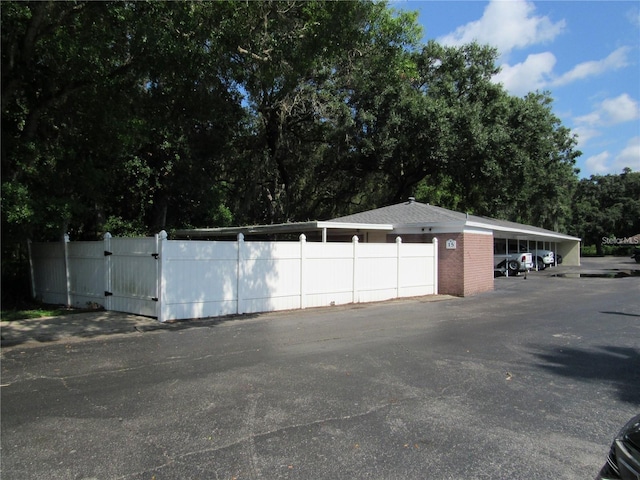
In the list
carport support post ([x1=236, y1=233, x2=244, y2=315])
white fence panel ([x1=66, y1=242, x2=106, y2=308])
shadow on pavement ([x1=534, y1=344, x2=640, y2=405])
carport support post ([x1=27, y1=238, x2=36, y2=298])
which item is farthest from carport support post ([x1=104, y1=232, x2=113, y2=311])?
shadow on pavement ([x1=534, y1=344, x2=640, y2=405])

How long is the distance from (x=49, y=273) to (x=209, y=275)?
6.18 meters

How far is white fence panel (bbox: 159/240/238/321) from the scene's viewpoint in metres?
10.2

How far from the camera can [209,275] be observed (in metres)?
10.8

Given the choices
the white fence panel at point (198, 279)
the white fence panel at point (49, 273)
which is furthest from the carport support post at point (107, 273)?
the white fence panel at point (198, 279)

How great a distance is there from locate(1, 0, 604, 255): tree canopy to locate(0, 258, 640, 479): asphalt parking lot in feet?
18.7

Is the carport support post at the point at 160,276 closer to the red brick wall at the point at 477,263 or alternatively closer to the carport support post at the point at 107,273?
the carport support post at the point at 107,273

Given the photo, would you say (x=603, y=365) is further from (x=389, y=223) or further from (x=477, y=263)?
(x=389, y=223)

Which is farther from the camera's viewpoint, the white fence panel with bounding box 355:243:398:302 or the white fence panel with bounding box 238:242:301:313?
the white fence panel with bounding box 355:243:398:302

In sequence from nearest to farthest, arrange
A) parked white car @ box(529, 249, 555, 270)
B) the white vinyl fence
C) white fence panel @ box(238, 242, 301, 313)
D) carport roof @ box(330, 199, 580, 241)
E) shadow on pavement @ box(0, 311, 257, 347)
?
shadow on pavement @ box(0, 311, 257, 347)
the white vinyl fence
white fence panel @ box(238, 242, 301, 313)
carport roof @ box(330, 199, 580, 241)
parked white car @ box(529, 249, 555, 270)

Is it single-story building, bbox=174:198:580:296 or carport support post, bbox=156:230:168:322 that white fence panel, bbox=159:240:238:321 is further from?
single-story building, bbox=174:198:580:296

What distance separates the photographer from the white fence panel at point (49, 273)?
13.1m

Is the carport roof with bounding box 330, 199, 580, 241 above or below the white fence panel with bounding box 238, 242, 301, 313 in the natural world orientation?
above

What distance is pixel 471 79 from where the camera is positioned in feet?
90.2

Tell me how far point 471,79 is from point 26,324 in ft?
85.5
